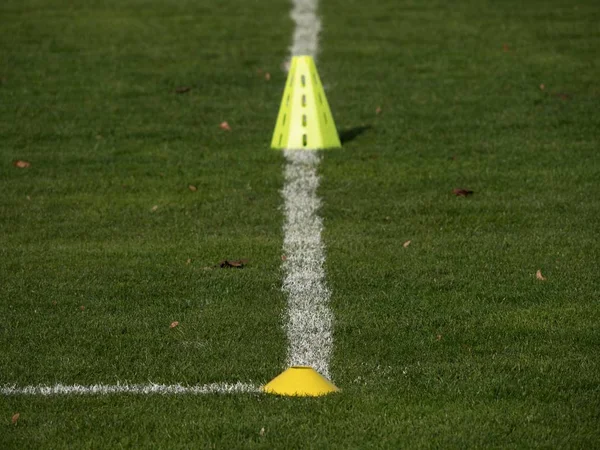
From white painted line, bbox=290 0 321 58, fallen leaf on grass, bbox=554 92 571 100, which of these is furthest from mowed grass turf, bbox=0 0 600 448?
white painted line, bbox=290 0 321 58

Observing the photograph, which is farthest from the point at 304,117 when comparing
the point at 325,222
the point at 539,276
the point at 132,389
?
the point at 132,389

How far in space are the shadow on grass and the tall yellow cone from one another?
7.7 inches

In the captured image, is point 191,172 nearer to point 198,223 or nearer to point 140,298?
point 198,223

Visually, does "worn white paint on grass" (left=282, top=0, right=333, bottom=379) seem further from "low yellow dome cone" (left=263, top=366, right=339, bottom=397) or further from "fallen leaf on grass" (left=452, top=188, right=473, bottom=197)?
"fallen leaf on grass" (left=452, top=188, right=473, bottom=197)

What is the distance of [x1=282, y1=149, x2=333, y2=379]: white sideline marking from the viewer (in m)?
5.32

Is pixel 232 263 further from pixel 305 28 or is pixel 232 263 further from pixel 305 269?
pixel 305 28

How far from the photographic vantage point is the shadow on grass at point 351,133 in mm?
8898

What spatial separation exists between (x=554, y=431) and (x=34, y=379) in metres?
2.12

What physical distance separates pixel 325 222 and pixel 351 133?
1.98 meters

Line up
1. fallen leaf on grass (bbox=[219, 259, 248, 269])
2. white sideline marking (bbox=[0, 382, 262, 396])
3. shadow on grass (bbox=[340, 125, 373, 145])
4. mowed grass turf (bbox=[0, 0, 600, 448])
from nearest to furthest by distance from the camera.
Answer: mowed grass turf (bbox=[0, 0, 600, 448]), white sideline marking (bbox=[0, 382, 262, 396]), fallen leaf on grass (bbox=[219, 259, 248, 269]), shadow on grass (bbox=[340, 125, 373, 145])

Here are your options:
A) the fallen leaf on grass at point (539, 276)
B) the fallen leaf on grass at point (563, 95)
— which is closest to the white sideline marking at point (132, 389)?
the fallen leaf on grass at point (539, 276)

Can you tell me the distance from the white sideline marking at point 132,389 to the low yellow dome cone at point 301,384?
0.31 feet

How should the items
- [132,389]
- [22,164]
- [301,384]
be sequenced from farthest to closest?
1. [22,164]
2. [132,389]
3. [301,384]

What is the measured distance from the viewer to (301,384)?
4691 millimetres
